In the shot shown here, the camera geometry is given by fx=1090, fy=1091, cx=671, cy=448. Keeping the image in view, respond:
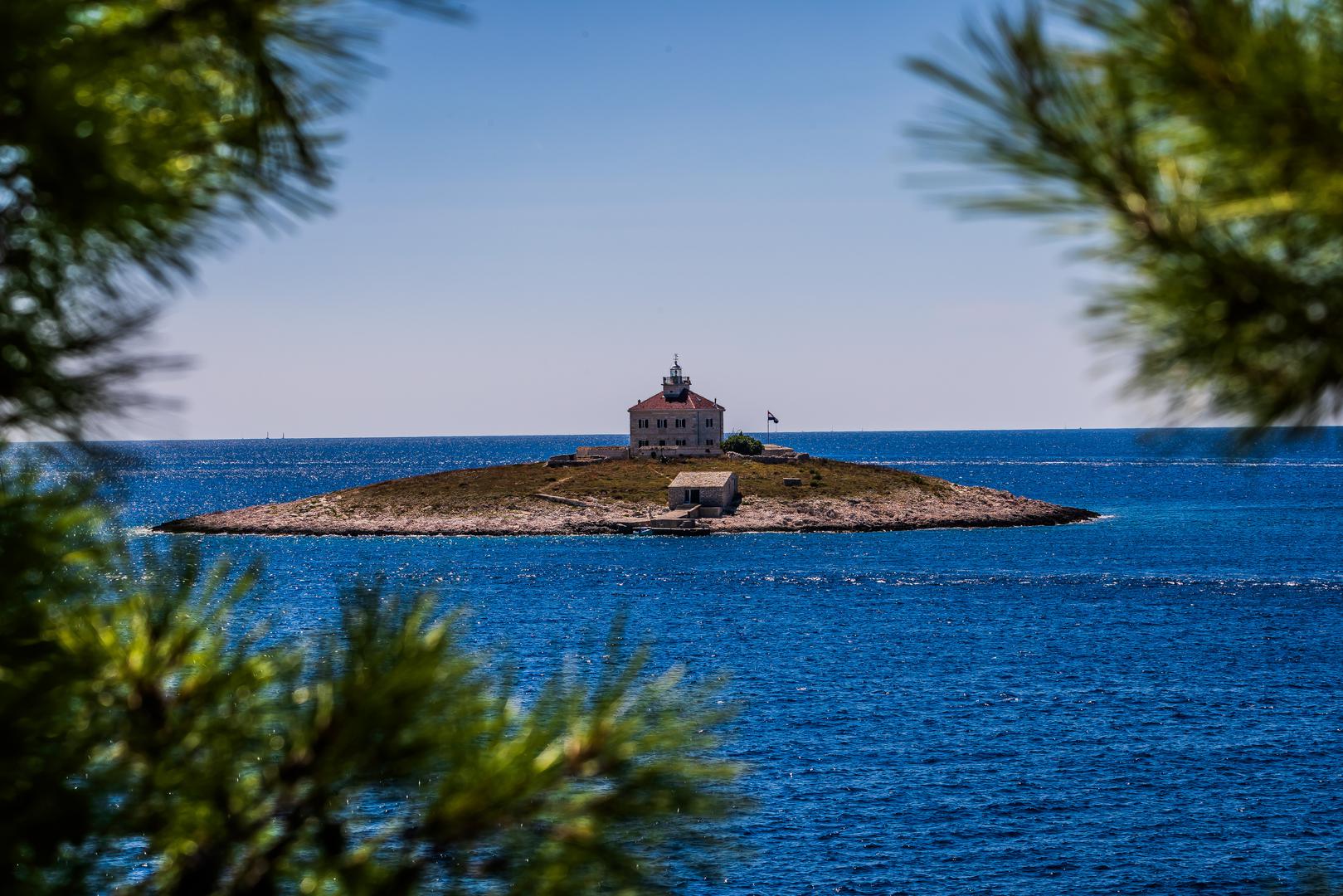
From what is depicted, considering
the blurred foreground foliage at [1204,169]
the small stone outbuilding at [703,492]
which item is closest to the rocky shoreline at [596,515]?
the small stone outbuilding at [703,492]

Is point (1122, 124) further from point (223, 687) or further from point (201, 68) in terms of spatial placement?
point (223, 687)

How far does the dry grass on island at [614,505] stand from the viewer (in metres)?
109

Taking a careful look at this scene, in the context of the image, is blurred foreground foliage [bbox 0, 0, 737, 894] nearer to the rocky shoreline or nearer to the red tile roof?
the rocky shoreline

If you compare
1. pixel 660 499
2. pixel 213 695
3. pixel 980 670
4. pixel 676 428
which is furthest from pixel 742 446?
pixel 213 695

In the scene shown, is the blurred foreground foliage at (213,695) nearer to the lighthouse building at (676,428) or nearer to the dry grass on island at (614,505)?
the dry grass on island at (614,505)

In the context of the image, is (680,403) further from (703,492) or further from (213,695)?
(213,695)

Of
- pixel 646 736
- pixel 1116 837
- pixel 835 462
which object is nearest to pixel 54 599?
pixel 646 736

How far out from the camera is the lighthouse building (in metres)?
130

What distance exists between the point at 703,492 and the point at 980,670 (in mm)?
62169

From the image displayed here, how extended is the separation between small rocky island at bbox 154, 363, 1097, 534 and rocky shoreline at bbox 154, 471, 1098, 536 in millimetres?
158

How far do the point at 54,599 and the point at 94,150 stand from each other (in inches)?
73.5

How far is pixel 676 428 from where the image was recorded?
429ft

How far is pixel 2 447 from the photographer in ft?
12.0

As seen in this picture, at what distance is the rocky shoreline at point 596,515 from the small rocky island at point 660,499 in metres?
0.16
